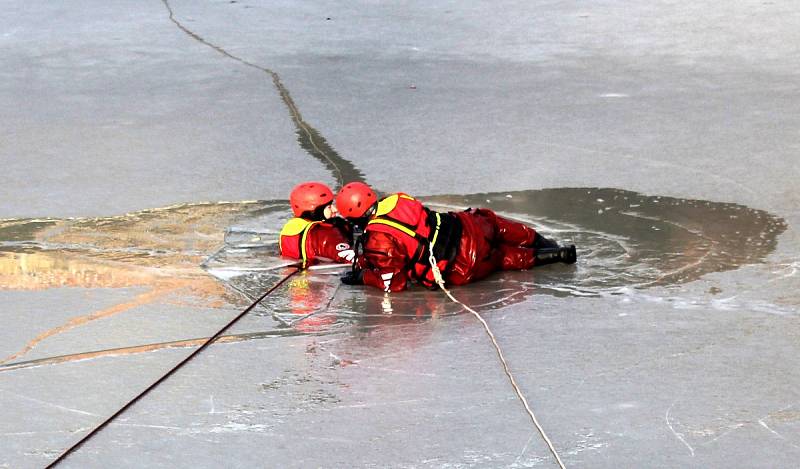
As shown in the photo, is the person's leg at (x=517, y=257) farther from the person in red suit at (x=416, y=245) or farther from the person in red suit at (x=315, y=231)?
the person in red suit at (x=315, y=231)

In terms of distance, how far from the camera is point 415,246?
6.59m

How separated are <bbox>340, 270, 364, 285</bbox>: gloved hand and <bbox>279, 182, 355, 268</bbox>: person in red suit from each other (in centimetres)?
41

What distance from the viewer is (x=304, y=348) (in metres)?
5.72

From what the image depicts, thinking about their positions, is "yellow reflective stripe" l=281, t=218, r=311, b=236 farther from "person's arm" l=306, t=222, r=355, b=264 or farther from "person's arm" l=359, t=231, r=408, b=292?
"person's arm" l=359, t=231, r=408, b=292

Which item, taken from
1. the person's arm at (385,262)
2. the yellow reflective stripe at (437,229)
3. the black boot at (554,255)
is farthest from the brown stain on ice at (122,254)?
the black boot at (554,255)

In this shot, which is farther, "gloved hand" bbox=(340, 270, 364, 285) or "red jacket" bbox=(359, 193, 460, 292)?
"gloved hand" bbox=(340, 270, 364, 285)

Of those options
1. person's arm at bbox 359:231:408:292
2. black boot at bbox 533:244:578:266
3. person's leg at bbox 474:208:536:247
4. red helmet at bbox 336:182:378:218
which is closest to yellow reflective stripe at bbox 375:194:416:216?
person's arm at bbox 359:231:408:292

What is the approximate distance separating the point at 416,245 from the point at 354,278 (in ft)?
1.33

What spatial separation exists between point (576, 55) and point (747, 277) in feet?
21.8

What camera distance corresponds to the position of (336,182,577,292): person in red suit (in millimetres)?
6578

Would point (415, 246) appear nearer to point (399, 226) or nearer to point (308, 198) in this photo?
point (399, 226)

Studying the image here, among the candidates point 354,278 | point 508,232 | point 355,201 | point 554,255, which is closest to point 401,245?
point 354,278

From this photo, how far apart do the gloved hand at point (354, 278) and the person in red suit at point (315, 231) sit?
Result: 41cm

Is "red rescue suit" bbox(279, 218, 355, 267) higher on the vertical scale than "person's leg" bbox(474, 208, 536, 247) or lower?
lower
